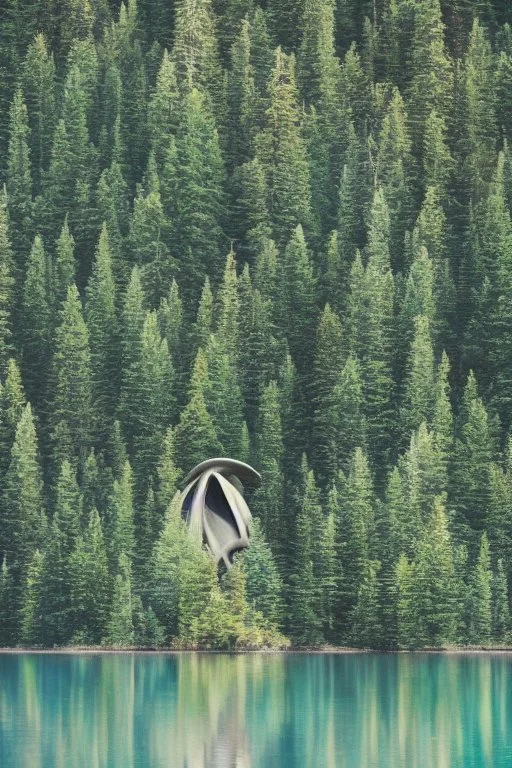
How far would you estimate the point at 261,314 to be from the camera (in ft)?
478

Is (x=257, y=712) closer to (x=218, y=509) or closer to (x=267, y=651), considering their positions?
(x=267, y=651)

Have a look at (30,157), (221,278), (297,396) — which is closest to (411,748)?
(297,396)

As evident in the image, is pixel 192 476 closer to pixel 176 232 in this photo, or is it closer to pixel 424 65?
pixel 176 232

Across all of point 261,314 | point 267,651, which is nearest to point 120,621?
point 267,651

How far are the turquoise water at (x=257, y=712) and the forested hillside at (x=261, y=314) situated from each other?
327 inches

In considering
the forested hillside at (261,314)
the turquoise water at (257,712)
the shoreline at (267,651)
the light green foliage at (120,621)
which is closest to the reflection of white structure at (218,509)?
the forested hillside at (261,314)

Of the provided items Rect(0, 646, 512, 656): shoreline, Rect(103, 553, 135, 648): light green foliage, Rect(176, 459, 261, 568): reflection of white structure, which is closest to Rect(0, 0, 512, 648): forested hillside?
Rect(103, 553, 135, 648): light green foliage

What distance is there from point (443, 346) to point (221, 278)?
47.4ft

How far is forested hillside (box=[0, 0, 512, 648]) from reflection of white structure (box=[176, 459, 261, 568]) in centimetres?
144

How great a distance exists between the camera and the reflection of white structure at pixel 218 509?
122 metres

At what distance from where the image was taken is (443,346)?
477ft

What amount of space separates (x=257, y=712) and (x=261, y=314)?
61087 mm

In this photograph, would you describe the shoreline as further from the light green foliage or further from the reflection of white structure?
the reflection of white structure

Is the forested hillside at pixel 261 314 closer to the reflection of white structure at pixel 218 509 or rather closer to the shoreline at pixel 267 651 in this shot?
the shoreline at pixel 267 651
